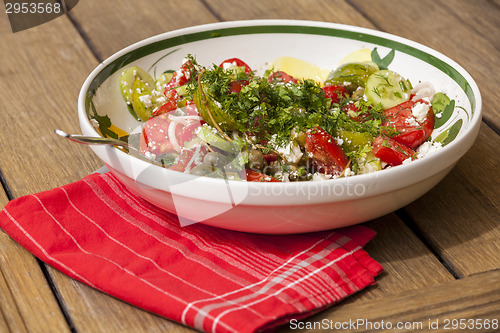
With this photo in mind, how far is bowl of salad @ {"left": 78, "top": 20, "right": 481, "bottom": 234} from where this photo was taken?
3.29 feet

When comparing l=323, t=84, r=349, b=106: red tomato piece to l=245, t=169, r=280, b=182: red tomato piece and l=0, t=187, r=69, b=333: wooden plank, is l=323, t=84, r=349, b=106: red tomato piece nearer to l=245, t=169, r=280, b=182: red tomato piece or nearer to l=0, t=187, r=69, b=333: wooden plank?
l=245, t=169, r=280, b=182: red tomato piece

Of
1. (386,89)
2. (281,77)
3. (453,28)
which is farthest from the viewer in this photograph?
(453,28)

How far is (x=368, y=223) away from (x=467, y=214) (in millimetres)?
188

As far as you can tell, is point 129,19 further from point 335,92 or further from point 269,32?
point 335,92

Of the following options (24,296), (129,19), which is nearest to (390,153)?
(24,296)

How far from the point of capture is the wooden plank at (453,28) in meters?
1.68

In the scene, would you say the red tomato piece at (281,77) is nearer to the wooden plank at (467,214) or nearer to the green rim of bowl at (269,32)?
the green rim of bowl at (269,32)

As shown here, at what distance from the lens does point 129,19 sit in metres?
1.95

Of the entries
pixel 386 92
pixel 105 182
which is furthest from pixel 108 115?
pixel 386 92

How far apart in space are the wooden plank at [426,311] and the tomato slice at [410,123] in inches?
13.6

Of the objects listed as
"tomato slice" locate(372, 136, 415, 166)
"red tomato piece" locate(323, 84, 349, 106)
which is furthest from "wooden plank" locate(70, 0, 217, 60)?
"tomato slice" locate(372, 136, 415, 166)

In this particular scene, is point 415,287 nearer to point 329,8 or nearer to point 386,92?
point 386,92

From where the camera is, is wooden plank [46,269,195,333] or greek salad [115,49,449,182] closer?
wooden plank [46,269,195,333]

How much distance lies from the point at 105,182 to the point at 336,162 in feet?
1.52
